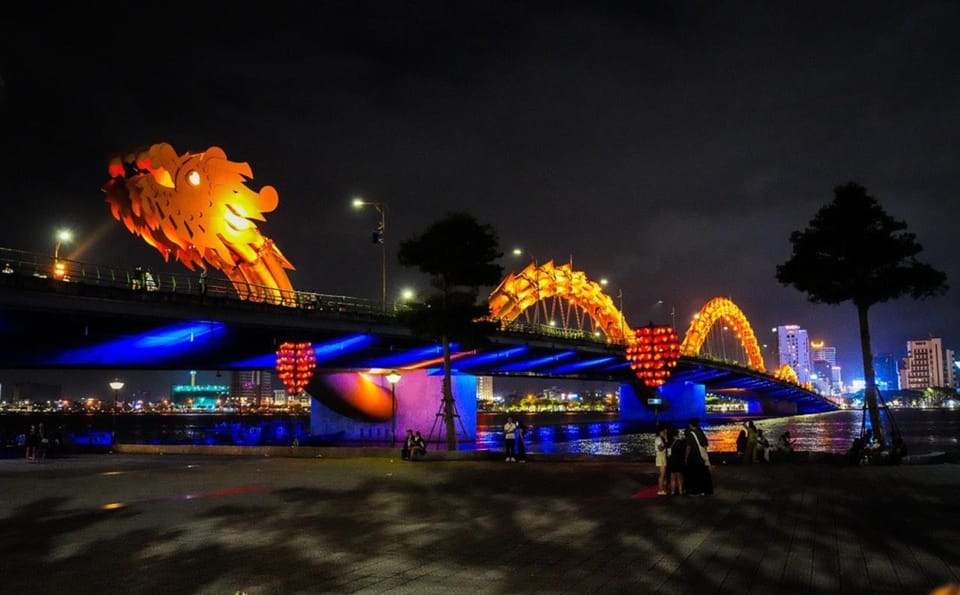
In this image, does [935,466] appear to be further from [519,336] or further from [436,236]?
[519,336]

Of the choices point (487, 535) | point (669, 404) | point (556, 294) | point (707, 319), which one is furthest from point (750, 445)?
point (707, 319)

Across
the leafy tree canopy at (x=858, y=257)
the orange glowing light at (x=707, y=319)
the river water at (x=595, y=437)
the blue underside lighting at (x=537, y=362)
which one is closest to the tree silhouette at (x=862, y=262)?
the leafy tree canopy at (x=858, y=257)

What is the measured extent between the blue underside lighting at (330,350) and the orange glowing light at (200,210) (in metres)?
4.98

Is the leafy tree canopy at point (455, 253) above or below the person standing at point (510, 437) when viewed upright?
above

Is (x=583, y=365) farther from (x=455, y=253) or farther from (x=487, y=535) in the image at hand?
(x=487, y=535)

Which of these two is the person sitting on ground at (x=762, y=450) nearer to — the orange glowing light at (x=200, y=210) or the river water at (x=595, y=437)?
the river water at (x=595, y=437)

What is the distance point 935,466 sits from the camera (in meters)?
25.0

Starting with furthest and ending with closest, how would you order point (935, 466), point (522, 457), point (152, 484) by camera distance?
point (522, 457) < point (935, 466) < point (152, 484)

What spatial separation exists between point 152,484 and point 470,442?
154 ft

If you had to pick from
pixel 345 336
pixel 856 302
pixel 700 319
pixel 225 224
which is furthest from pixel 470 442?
pixel 700 319

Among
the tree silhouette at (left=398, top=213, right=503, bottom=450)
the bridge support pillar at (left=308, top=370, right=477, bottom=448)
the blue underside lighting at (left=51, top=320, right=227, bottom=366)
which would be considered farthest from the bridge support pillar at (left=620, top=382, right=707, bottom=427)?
the tree silhouette at (left=398, top=213, right=503, bottom=450)

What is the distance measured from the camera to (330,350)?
61.7 metres

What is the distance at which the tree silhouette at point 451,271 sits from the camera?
37.5m

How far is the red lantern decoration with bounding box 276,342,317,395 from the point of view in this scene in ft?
178
